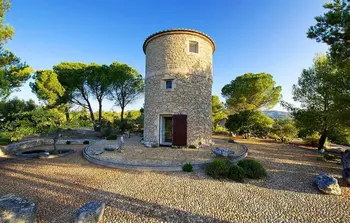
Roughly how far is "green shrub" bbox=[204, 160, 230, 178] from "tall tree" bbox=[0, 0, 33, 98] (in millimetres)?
9168

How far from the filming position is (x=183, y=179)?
5.32 m

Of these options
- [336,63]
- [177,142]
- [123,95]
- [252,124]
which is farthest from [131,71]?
[336,63]

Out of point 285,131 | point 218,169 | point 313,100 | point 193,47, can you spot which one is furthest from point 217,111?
point 218,169

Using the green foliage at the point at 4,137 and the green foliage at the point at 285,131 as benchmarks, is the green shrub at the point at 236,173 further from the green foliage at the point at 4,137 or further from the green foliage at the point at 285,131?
the green foliage at the point at 285,131

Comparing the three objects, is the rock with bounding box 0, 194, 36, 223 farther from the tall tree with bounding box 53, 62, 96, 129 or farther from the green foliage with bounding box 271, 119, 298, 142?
the green foliage with bounding box 271, 119, 298, 142

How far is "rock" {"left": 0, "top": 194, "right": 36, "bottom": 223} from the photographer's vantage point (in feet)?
9.18

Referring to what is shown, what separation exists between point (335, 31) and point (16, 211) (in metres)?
10.8

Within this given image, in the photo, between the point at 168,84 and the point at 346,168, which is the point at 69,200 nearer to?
the point at 168,84

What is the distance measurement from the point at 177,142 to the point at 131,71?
13.2m

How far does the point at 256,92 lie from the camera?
16.8 meters

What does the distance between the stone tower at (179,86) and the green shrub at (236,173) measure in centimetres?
473

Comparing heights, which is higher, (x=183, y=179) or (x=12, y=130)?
(x=12, y=130)

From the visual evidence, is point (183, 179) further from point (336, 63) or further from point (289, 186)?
point (336, 63)

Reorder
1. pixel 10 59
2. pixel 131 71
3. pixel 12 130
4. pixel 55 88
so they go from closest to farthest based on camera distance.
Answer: pixel 12 130
pixel 10 59
pixel 55 88
pixel 131 71
